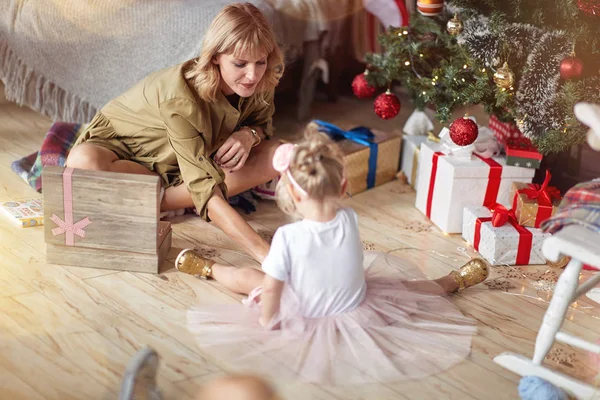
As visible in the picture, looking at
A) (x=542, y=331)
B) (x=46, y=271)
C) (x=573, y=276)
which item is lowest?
(x=46, y=271)

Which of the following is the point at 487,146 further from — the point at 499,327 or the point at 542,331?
the point at 542,331

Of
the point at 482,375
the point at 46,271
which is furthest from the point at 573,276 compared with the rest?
the point at 46,271

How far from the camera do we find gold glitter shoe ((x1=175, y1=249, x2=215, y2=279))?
1947mm

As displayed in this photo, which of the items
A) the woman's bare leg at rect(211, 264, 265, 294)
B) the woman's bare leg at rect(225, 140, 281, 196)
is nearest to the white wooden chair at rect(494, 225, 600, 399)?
the woman's bare leg at rect(211, 264, 265, 294)

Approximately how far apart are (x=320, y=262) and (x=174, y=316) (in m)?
0.39

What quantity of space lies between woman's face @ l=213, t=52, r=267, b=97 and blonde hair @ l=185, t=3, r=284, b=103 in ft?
0.04

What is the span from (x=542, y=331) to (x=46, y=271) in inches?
46.7

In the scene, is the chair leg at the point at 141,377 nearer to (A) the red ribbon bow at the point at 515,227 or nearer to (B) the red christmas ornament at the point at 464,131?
(A) the red ribbon bow at the point at 515,227

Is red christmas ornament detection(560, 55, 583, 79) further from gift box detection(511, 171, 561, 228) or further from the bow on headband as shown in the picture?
the bow on headband

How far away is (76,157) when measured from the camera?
212 centimetres

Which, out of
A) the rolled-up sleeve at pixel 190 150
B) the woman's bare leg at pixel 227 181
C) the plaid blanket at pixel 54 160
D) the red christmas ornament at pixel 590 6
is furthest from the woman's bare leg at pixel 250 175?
the red christmas ornament at pixel 590 6

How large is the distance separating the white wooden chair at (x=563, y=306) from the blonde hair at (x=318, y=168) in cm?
43

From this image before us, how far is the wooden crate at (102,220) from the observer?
1899mm

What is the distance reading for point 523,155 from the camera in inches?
90.7
